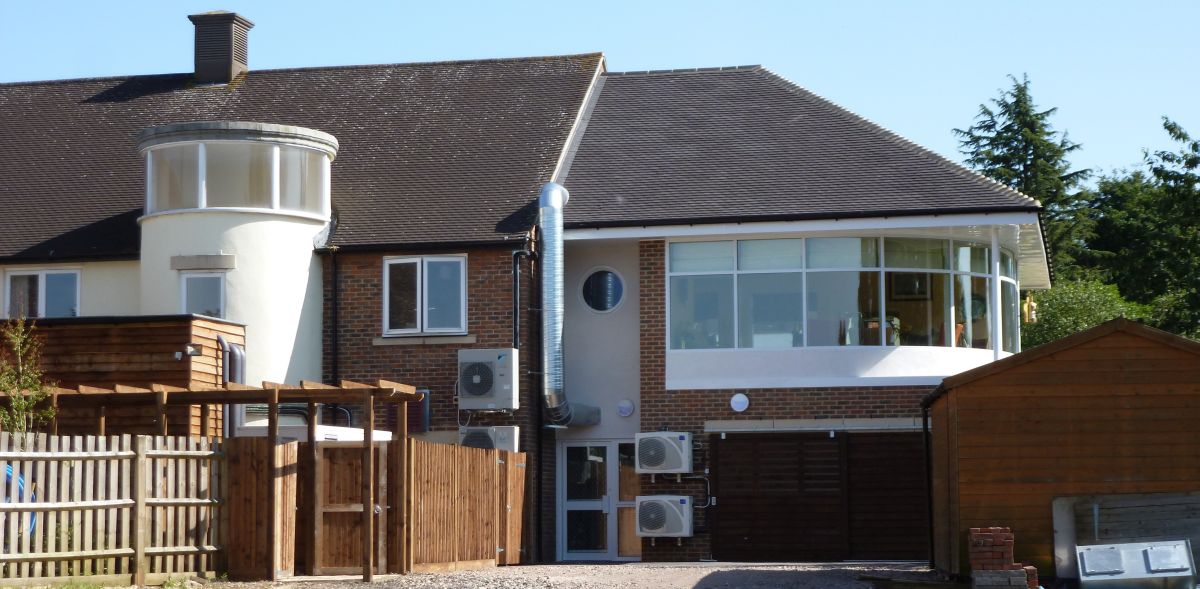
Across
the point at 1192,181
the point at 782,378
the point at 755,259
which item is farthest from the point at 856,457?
the point at 1192,181

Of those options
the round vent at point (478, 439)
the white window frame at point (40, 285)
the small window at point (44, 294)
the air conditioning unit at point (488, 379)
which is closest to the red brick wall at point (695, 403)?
the air conditioning unit at point (488, 379)

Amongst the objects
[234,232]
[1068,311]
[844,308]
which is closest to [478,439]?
[234,232]

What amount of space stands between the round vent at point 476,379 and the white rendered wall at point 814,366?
2.84 metres

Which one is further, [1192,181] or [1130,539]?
[1192,181]

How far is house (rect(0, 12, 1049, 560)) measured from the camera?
79.0 feet

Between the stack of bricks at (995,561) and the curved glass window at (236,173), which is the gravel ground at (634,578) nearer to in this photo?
the stack of bricks at (995,561)

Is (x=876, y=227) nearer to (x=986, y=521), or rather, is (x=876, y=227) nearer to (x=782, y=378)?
(x=782, y=378)

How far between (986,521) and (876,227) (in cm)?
745

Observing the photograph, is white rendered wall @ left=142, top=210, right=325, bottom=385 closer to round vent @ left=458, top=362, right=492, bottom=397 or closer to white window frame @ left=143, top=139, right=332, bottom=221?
white window frame @ left=143, top=139, right=332, bottom=221

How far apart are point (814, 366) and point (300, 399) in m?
9.49

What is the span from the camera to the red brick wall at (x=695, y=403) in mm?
24125

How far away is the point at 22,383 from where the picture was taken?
1855 centimetres

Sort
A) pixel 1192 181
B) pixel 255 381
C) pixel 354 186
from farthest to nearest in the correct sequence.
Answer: pixel 1192 181, pixel 354 186, pixel 255 381

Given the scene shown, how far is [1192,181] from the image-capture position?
3772 cm
